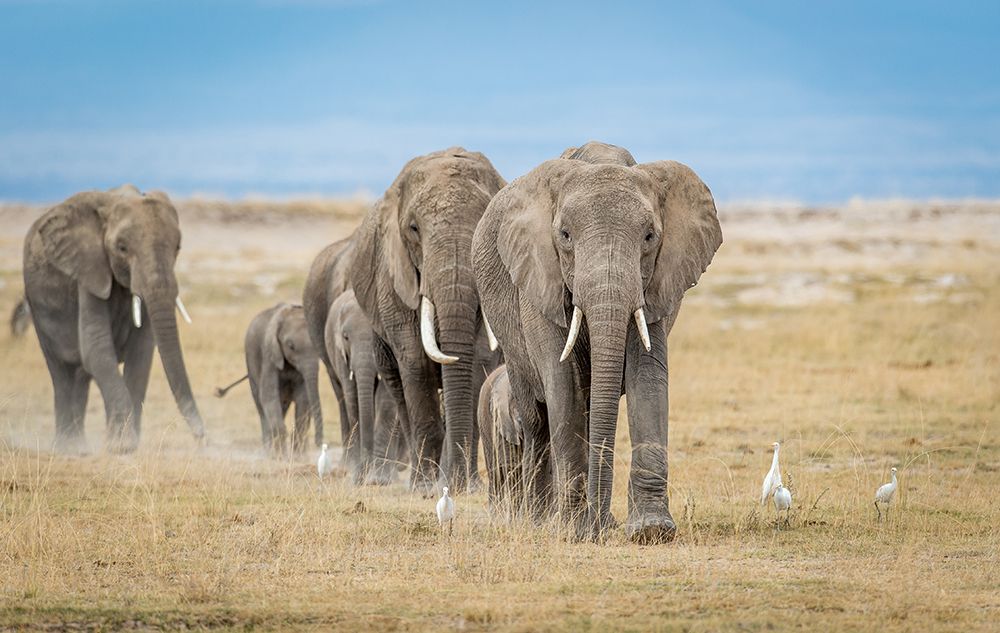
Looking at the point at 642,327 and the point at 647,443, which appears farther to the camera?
the point at 647,443

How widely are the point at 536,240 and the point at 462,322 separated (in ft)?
9.81

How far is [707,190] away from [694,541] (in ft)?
7.80

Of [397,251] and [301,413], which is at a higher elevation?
[397,251]

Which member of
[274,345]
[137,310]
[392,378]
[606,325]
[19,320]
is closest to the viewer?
[606,325]

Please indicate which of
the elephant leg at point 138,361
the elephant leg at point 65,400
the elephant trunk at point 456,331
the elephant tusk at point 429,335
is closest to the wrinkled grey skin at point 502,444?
the elephant tusk at point 429,335

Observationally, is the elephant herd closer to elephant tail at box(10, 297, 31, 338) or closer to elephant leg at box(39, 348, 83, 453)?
elephant leg at box(39, 348, 83, 453)

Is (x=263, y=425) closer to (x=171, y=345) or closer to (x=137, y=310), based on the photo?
(x=171, y=345)

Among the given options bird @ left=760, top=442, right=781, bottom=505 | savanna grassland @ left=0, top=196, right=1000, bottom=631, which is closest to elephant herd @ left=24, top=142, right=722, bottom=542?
savanna grassland @ left=0, top=196, right=1000, bottom=631

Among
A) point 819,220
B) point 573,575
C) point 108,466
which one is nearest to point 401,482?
point 108,466

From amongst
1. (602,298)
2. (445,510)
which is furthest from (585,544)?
(602,298)

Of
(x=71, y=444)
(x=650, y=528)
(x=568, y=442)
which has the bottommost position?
(x=71, y=444)

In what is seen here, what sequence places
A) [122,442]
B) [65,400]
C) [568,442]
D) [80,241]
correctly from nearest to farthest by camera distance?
[568,442] → [122,442] → [80,241] → [65,400]

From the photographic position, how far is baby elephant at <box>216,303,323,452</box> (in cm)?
1903

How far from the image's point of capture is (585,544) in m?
10.3
